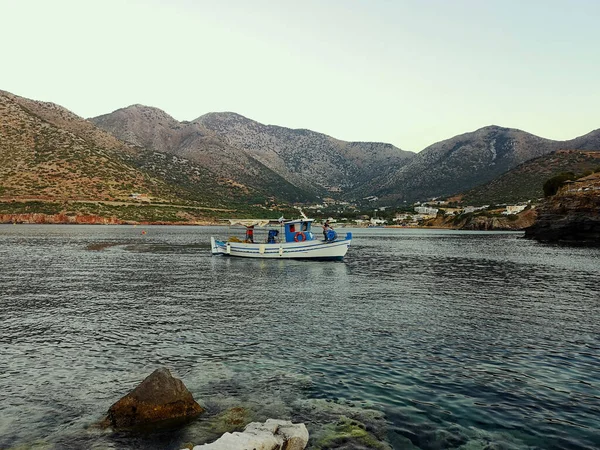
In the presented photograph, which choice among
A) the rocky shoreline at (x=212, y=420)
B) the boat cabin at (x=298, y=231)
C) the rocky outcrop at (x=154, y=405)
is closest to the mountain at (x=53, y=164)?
the boat cabin at (x=298, y=231)

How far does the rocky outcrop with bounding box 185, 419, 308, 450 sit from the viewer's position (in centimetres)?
814

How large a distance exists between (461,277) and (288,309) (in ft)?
79.3

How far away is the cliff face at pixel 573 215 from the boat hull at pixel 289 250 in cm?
6768

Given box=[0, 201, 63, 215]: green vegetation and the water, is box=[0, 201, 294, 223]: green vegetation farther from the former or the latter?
the water

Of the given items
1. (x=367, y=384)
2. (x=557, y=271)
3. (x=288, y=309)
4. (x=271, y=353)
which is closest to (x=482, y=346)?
(x=367, y=384)

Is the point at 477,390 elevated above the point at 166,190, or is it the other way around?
the point at 166,190

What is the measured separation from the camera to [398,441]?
10.1 meters

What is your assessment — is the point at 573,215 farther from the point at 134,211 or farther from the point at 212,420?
the point at 134,211

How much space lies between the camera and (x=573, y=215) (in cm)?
9875

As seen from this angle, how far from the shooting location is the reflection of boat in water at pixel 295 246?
58281 millimetres

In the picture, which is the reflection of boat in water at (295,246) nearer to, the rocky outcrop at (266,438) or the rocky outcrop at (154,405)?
the rocky outcrop at (154,405)

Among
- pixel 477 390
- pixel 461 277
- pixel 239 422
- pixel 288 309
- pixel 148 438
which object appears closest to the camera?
pixel 148 438

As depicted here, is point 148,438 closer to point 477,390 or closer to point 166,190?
point 477,390

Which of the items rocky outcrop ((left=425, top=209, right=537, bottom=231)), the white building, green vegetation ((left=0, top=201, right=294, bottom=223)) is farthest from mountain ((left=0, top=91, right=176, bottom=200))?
the white building
